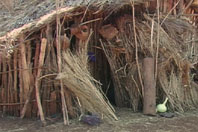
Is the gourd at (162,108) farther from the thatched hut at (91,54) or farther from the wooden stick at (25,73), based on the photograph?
the wooden stick at (25,73)

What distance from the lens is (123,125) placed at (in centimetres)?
438

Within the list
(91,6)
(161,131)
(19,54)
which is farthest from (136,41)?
(19,54)

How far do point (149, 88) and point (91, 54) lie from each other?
134 centimetres

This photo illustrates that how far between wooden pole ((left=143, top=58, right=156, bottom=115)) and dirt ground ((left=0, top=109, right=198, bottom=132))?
0.15 m

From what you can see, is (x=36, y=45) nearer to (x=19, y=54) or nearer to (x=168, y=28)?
(x=19, y=54)

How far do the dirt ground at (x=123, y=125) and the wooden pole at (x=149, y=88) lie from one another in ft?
0.49

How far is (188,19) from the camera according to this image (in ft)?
18.8

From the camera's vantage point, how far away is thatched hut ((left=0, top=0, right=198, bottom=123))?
4.53 metres

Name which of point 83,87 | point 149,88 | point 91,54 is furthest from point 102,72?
point 83,87

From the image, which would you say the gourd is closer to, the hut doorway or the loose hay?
the loose hay

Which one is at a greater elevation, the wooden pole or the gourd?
the wooden pole

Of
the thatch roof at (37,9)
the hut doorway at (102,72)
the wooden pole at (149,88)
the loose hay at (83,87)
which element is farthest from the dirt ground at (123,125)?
the thatch roof at (37,9)

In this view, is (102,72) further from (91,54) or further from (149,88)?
(149,88)

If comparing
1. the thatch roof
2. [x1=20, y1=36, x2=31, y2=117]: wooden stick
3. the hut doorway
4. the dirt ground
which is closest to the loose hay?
the dirt ground
